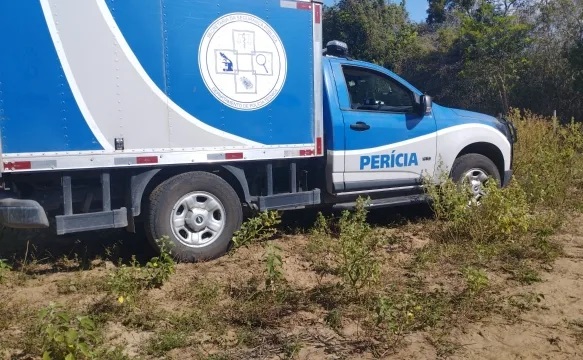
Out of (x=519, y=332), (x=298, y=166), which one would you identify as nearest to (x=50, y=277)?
(x=298, y=166)

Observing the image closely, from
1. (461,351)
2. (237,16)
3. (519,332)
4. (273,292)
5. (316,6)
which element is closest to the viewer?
(461,351)

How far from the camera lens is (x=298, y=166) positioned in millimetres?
6613

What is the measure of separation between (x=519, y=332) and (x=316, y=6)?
3.89 metres

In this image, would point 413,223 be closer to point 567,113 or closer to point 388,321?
point 388,321

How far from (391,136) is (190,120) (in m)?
2.44

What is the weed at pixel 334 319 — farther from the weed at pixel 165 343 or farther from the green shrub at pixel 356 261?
the weed at pixel 165 343

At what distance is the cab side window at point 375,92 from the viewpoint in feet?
22.7

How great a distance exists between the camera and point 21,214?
16.4 feet

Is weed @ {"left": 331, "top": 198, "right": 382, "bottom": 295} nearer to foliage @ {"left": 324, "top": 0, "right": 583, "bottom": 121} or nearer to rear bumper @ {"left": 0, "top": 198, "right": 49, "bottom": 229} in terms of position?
rear bumper @ {"left": 0, "top": 198, "right": 49, "bottom": 229}

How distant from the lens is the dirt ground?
388 cm

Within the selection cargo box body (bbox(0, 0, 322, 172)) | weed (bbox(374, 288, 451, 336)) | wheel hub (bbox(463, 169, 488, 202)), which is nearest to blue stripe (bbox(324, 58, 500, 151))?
cargo box body (bbox(0, 0, 322, 172))

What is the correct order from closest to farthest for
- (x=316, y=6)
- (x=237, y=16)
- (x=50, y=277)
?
(x=50, y=277) → (x=237, y=16) → (x=316, y=6)

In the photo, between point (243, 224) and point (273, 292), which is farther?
point (243, 224)

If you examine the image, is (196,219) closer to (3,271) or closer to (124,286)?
(124,286)
